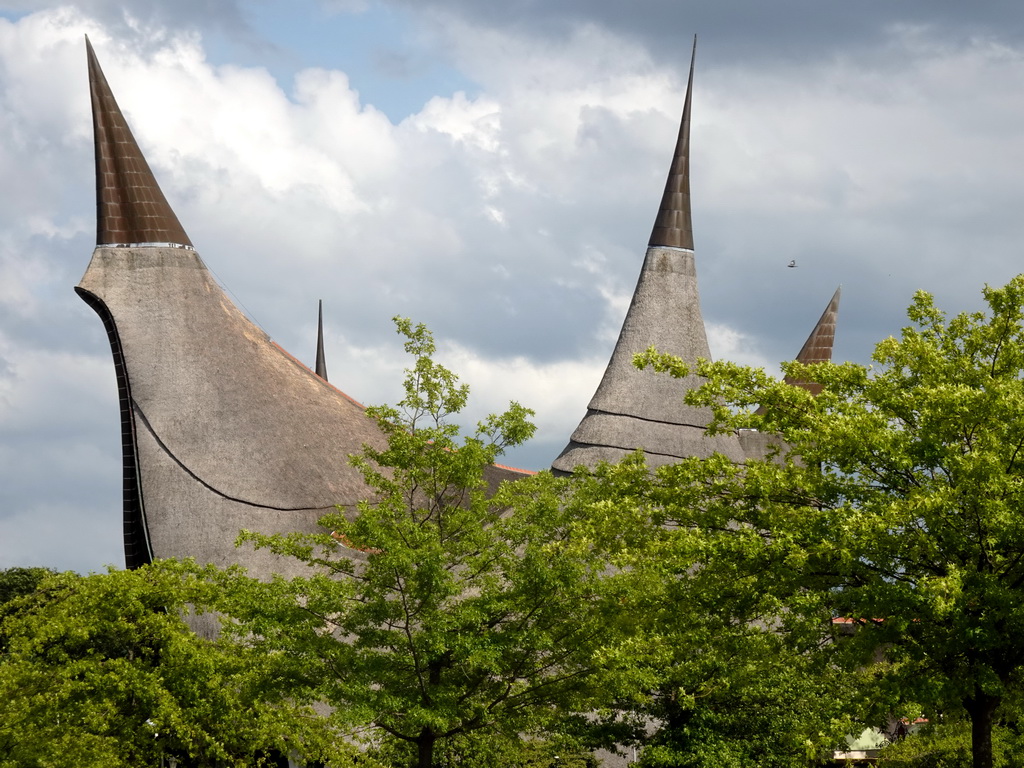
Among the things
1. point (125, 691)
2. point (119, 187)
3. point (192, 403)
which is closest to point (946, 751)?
point (125, 691)

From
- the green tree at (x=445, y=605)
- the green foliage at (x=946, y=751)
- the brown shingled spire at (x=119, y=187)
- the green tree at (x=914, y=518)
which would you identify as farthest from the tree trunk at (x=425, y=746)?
the brown shingled spire at (x=119, y=187)

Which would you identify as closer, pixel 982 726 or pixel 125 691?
pixel 982 726

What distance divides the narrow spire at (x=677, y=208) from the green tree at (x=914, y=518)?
672 inches

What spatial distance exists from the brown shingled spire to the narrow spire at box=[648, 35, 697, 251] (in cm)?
1163

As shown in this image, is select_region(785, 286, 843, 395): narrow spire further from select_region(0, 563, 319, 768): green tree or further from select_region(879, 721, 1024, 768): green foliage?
select_region(0, 563, 319, 768): green tree

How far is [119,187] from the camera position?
30.5m

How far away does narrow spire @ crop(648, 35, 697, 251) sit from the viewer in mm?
32500

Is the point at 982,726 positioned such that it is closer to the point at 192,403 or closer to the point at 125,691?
the point at 125,691

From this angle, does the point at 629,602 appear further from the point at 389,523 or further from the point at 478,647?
the point at 389,523

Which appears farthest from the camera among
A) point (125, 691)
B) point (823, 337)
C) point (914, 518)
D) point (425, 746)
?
point (823, 337)

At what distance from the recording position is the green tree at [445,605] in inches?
650

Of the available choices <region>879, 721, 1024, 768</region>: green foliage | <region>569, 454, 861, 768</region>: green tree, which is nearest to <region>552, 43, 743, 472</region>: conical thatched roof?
<region>879, 721, 1024, 768</region>: green foliage

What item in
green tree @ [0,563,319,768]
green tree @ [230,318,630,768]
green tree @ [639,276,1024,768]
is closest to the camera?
green tree @ [639,276,1024,768]

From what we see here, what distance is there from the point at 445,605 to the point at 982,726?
7068 millimetres
